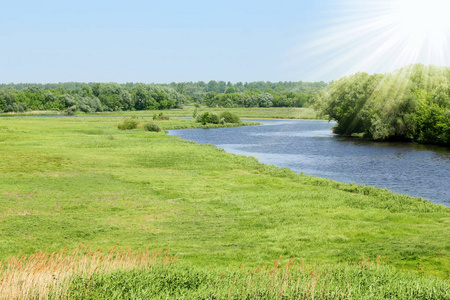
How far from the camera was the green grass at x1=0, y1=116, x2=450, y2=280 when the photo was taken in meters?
13.9

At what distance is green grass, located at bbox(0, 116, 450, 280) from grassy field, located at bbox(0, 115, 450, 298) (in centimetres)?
4

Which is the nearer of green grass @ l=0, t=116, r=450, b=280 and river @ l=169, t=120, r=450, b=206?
green grass @ l=0, t=116, r=450, b=280

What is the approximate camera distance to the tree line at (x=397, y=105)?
64.6 meters

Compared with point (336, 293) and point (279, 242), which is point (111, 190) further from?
point (336, 293)

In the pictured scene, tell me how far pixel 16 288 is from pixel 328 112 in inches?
3417

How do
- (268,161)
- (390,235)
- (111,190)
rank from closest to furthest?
(390,235) < (111,190) < (268,161)

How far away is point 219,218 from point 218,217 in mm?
224

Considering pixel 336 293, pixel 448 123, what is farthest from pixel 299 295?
pixel 448 123

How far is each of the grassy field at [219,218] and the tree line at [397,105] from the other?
138ft

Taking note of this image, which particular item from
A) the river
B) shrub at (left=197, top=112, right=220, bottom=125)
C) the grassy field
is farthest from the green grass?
shrub at (left=197, top=112, right=220, bottom=125)

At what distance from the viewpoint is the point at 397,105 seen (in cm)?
6969

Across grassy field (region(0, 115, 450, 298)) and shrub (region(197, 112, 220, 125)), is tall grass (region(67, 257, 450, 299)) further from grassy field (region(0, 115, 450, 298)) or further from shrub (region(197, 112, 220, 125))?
shrub (region(197, 112, 220, 125))

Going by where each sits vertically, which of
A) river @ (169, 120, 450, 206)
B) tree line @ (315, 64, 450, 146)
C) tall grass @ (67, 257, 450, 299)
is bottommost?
river @ (169, 120, 450, 206)

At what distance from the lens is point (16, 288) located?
30.3ft
